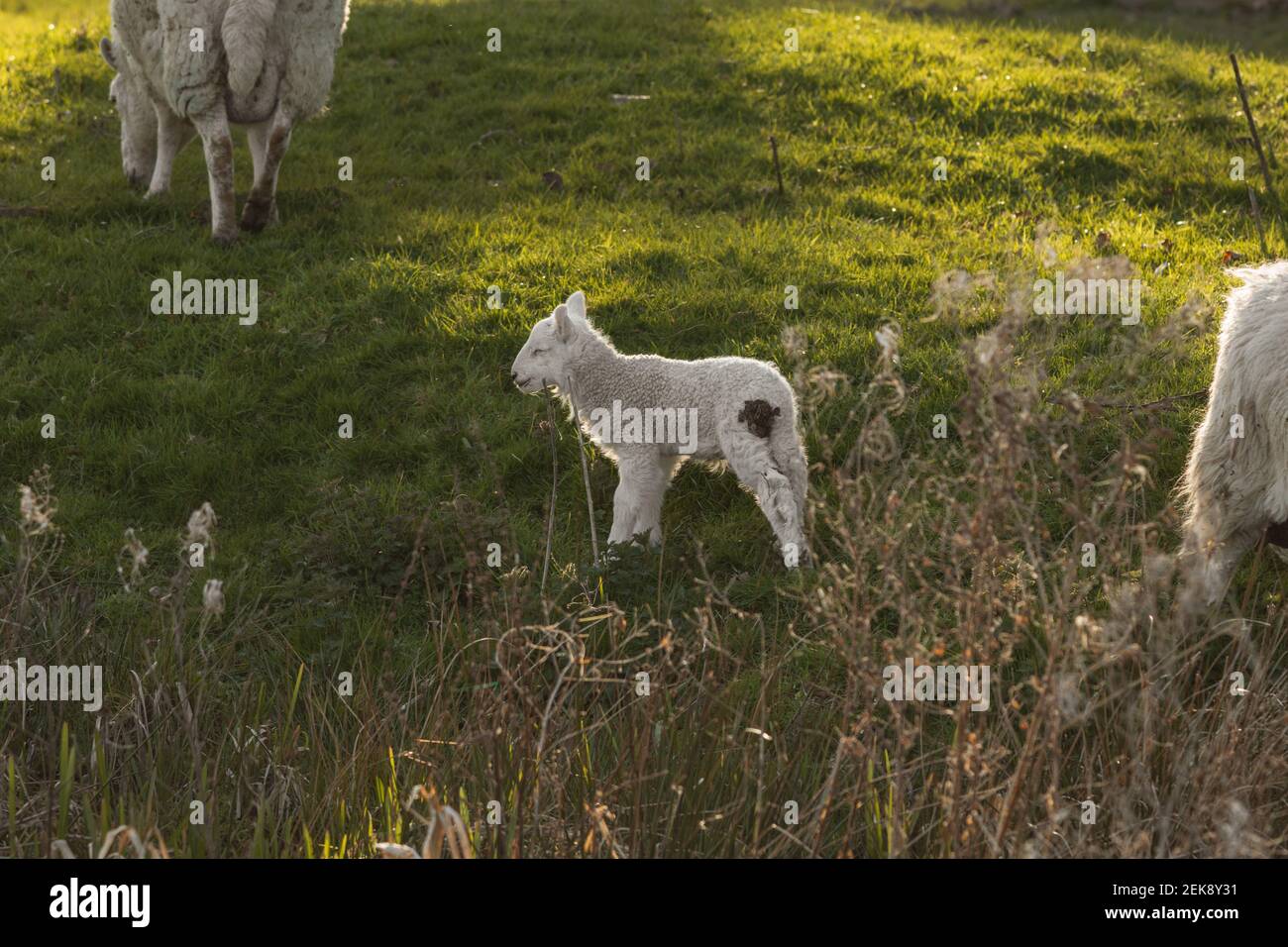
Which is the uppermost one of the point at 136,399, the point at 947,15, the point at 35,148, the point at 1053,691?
the point at 947,15

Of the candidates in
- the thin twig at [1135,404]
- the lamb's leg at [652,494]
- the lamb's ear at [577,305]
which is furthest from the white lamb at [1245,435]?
the lamb's ear at [577,305]

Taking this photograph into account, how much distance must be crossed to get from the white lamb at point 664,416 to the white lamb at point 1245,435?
162 centimetres

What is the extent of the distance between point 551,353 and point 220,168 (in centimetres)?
392

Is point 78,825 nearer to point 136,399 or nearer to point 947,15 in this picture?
point 136,399

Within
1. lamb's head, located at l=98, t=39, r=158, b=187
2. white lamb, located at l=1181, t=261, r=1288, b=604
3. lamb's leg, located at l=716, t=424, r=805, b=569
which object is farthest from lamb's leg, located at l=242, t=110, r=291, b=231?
white lamb, located at l=1181, t=261, r=1288, b=604

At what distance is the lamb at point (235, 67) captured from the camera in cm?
913

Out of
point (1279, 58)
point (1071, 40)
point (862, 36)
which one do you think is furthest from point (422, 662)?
point (1279, 58)

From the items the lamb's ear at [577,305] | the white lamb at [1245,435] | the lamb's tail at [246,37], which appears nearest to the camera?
the white lamb at [1245,435]

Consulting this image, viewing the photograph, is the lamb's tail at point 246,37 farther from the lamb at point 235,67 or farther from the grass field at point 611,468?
the grass field at point 611,468

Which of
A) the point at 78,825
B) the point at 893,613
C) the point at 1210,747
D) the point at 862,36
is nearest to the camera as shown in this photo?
the point at 1210,747

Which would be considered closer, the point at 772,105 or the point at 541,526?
the point at 541,526

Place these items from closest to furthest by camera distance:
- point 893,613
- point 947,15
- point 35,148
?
point 893,613 → point 35,148 → point 947,15

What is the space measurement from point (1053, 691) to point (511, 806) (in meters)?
1.50

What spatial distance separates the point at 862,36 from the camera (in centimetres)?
1366
